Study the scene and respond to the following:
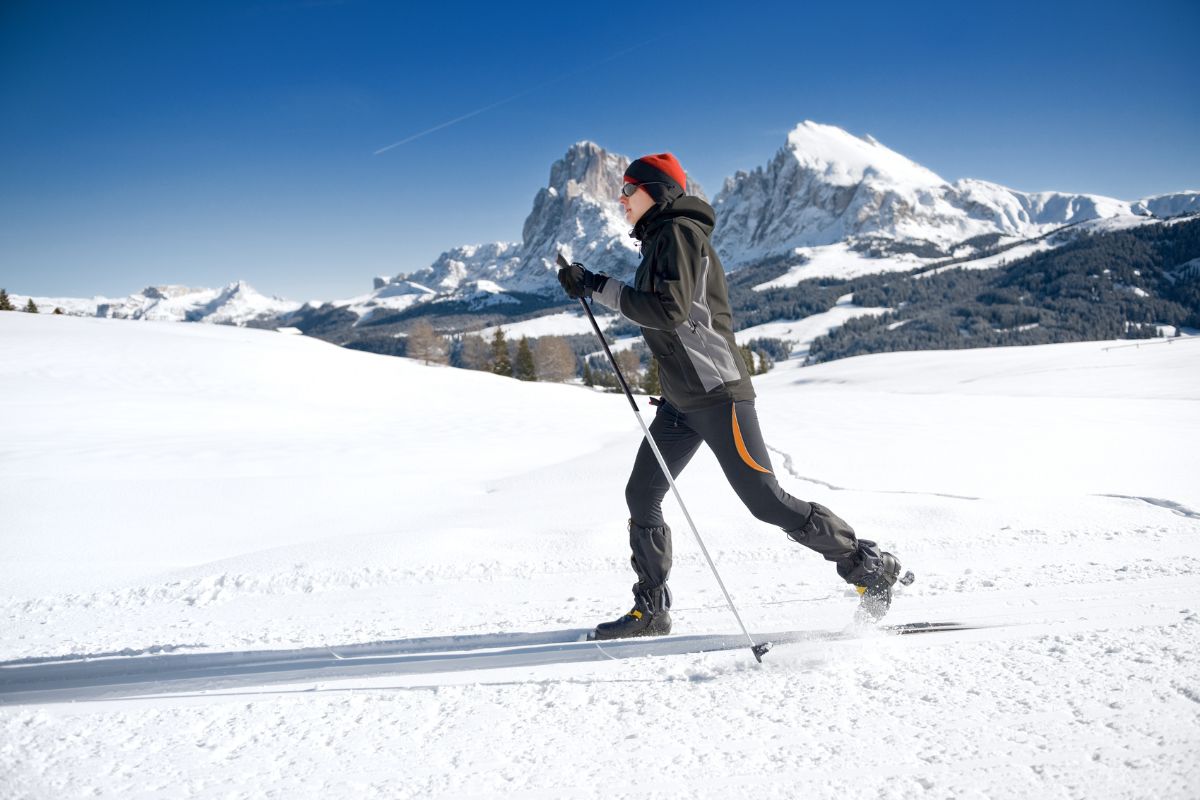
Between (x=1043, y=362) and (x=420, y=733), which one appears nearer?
(x=420, y=733)

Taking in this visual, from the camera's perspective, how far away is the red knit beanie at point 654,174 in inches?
135

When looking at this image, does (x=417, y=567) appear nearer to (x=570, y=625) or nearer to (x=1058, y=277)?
(x=570, y=625)

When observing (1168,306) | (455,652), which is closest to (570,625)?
(455,652)

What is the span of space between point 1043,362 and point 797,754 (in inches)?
1857

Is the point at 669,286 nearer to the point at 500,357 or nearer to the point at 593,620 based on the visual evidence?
the point at 593,620

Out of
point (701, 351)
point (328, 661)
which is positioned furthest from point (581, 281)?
point (328, 661)

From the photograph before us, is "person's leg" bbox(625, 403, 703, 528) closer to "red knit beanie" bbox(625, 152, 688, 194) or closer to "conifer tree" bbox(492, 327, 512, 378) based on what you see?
"red knit beanie" bbox(625, 152, 688, 194)

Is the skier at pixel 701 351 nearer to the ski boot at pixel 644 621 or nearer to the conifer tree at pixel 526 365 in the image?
the ski boot at pixel 644 621

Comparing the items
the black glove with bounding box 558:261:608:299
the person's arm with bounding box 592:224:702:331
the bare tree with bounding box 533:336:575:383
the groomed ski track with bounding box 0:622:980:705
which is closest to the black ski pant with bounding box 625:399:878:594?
the groomed ski track with bounding box 0:622:980:705

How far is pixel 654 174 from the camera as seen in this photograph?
345cm

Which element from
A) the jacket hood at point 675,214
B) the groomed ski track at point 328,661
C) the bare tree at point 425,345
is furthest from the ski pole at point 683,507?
the bare tree at point 425,345

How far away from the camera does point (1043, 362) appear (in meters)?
40.1

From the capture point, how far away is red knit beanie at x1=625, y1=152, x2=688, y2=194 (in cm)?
343

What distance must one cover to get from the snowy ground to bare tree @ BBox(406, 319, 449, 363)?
56.1 meters
